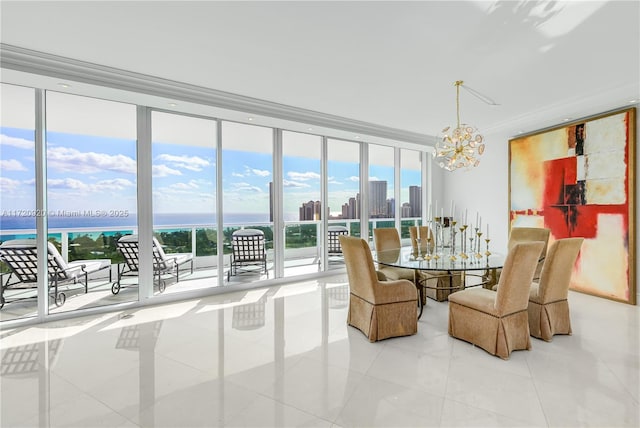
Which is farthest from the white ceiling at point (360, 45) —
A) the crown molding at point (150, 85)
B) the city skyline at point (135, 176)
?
the city skyline at point (135, 176)

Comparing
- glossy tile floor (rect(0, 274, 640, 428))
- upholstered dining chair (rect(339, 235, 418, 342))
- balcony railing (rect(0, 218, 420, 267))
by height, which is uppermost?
balcony railing (rect(0, 218, 420, 267))

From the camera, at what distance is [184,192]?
4410 mm

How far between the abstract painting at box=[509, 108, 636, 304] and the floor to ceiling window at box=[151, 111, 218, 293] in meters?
5.30

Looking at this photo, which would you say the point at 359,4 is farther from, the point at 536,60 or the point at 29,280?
the point at 29,280

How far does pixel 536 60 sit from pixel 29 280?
19.9ft

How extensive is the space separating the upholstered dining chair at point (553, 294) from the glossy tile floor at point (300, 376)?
0.14m

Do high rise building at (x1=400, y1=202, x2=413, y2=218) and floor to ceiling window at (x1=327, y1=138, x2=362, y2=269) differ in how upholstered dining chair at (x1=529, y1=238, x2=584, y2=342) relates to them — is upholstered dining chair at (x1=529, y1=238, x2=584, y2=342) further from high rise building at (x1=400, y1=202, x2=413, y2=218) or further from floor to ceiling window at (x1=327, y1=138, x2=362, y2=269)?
high rise building at (x1=400, y1=202, x2=413, y2=218)

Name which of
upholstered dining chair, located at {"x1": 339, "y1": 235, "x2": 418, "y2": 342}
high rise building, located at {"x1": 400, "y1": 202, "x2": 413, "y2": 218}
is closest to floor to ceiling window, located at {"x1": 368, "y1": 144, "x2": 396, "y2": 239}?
high rise building, located at {"x1": 400, "y1": 202, "x2": 413, "y2": 218}

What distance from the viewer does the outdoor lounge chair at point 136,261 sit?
4.13 m

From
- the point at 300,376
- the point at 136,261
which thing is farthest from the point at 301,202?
the point at 300,376

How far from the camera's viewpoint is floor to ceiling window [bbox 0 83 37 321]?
337 cm

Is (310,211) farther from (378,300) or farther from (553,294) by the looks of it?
(553,294)

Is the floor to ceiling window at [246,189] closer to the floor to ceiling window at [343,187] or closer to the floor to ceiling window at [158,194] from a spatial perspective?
the floor to ceiling window at [158,194]

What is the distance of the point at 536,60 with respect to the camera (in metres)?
3.01
